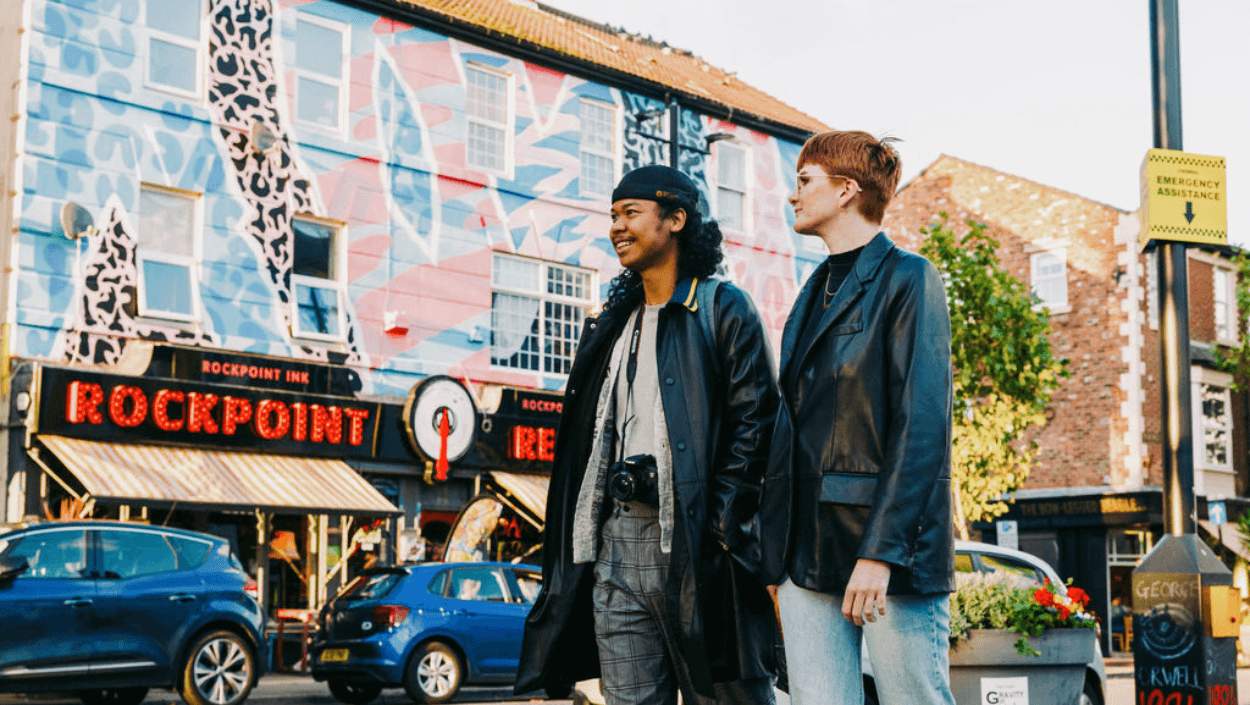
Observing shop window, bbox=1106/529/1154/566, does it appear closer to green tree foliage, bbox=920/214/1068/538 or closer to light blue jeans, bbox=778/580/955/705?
green tree foliage, bbox=920/214/1068/538

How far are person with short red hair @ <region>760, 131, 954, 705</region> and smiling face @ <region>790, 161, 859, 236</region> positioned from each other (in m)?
0.06

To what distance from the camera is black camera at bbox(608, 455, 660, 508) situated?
4504mm

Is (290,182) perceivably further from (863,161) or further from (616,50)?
(863,161)

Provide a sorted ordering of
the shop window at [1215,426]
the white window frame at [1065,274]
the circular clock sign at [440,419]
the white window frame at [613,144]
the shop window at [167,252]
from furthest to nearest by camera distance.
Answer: the white window frame at [1065,274], the shop window at [1215,426], the white window frame at [613,144], the circular clock sign at [440,419], the shop window at [167,252]

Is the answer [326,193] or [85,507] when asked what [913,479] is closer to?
[85,507]

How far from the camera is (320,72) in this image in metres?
22.9

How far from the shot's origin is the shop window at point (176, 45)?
68.8 feet

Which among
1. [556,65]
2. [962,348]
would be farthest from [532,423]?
[962,348]

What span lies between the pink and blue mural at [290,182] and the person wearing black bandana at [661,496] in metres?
16.2

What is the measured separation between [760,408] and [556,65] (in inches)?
876

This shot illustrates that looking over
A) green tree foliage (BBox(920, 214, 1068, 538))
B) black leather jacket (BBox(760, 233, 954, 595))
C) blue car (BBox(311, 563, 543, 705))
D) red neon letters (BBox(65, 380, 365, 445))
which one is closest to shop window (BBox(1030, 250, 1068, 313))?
green tree foliage (BBox(920, 214, 1068, 538))

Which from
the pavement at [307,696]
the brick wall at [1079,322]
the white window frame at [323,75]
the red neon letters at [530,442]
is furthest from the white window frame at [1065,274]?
the white window frame at [323,75]

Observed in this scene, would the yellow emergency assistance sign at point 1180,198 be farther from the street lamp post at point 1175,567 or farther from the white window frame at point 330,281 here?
the white window frame at point 330,281

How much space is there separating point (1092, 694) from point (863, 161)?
6809 mm
